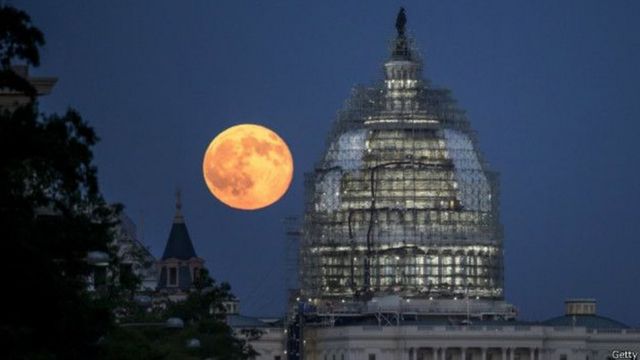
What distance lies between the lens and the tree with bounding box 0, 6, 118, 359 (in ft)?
266

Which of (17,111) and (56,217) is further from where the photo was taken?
(56,217)

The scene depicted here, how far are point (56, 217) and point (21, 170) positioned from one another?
2.94 m

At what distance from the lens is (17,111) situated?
82.3 m

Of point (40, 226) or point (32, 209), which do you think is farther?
point (40, 226)

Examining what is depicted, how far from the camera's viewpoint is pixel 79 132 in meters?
83.9

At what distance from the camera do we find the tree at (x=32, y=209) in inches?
3196

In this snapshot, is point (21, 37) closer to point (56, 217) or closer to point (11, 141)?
point (11, 141)

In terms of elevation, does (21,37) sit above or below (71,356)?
above

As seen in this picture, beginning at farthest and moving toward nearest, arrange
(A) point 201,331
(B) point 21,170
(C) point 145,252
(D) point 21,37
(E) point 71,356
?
(C) point 145,252
(A) point 201,331
(E) point 71,356
(B) point 21,170
(D) point 21,37

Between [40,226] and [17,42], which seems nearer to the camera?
[17,42]

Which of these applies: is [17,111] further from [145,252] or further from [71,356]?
[145,252]

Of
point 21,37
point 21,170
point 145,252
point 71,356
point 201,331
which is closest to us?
point 21,37

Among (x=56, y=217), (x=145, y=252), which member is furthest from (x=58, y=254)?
(x=145, y=252)

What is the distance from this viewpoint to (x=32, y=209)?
84.9 m
